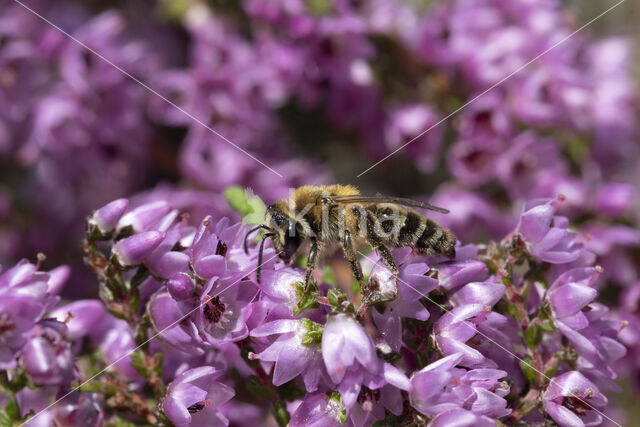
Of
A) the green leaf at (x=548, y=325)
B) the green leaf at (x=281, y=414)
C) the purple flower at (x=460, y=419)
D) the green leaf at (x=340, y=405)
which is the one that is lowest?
the green leaf at (x=281, y=414)

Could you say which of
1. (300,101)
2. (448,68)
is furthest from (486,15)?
(300,101)

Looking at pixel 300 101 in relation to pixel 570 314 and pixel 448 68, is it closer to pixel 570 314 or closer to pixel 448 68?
pixel 448 68

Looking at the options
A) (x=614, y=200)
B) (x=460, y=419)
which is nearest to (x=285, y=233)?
(x=460, y=419)

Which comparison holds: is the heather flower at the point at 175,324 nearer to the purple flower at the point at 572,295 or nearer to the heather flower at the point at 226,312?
the heather flower at the point at 226,312

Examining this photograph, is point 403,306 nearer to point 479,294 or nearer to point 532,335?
point 479,294

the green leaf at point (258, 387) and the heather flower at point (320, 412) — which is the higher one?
the heather flower at point (320, 412)

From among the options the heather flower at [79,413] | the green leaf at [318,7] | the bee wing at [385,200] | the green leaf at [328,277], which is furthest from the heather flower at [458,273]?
the green leaf at [318,7]
